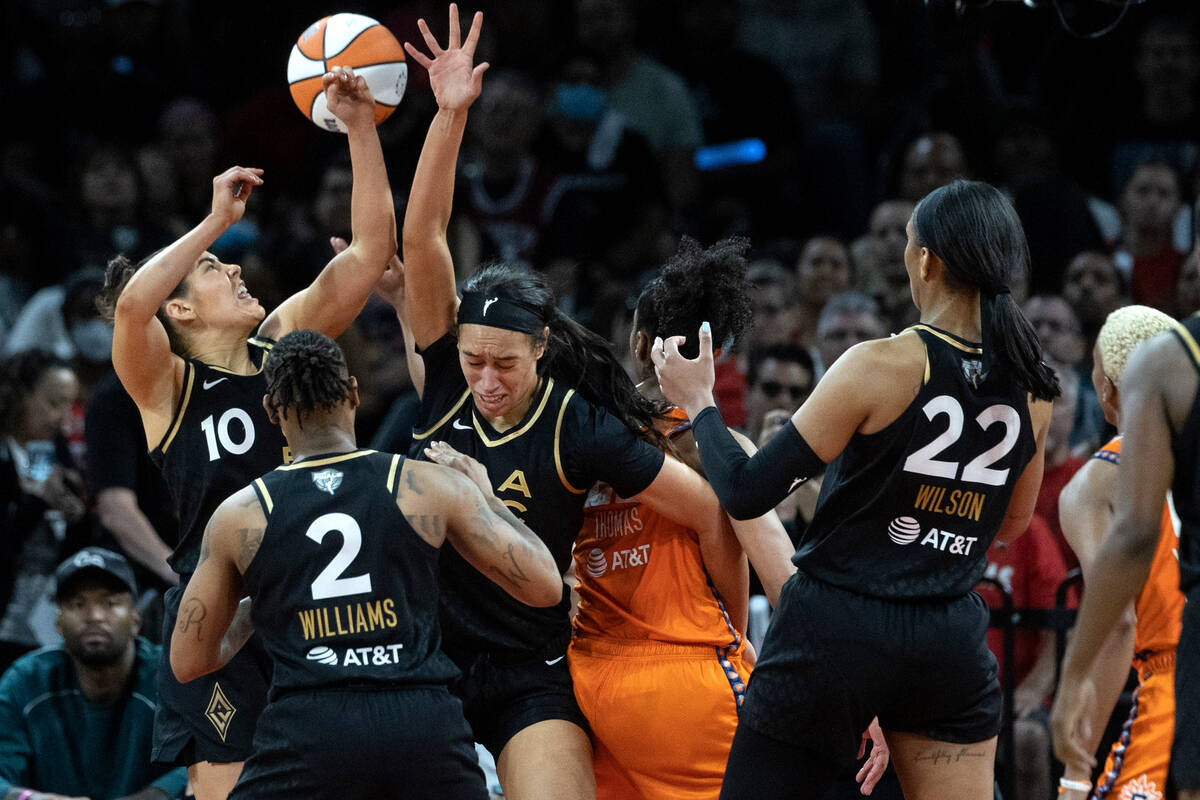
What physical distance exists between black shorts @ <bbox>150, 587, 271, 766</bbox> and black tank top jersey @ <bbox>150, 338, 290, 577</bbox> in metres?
0.25

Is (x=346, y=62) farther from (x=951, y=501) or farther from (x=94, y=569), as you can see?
(x=951, y=501)

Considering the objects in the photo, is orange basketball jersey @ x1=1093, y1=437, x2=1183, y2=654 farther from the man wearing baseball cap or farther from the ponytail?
the man wearing baseball cap

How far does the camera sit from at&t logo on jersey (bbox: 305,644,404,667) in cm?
379

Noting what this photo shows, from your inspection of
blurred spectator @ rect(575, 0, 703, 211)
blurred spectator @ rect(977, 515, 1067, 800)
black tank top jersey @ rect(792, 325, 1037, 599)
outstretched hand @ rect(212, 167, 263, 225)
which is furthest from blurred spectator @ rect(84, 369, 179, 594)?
blurred spectator @ rect(575, 0, 703, 211)

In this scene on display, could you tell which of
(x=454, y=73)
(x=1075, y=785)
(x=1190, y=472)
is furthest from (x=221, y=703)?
(x=1190, y=472)

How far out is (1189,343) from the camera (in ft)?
9.93

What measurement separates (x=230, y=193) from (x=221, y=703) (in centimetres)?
162

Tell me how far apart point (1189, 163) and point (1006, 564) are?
145 inches

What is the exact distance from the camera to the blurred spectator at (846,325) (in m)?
7.70

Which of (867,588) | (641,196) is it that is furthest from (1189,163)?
(867,588)

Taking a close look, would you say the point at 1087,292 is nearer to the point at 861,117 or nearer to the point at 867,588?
the point at 861,117

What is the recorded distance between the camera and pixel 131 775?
19.9ft

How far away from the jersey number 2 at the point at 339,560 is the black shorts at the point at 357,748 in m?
0.25

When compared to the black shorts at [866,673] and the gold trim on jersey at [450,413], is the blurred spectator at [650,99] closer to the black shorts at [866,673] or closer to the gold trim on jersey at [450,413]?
the gold trim on jersey at [450,413]
